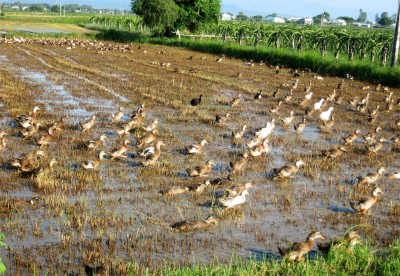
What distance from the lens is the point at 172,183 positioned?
32.0 feet

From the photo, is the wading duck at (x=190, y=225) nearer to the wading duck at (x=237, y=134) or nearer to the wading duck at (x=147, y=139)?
the wading duck at (x=147, y=139)

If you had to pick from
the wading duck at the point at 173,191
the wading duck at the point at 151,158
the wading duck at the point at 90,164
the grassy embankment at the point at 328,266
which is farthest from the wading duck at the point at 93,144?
the grassy embankment at the point at 328,266

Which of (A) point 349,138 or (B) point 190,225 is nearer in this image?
(B) point 190,225

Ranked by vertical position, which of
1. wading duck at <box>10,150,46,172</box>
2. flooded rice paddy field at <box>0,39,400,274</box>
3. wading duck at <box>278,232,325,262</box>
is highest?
wading duck at <box>10,150,46,172</box>

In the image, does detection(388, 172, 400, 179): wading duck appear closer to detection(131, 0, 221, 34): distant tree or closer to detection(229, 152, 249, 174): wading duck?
detection(229, 152, 249, 174): wading duck

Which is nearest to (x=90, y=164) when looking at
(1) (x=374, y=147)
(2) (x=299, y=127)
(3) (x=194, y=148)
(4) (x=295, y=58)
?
(3) (x=194, y=148)

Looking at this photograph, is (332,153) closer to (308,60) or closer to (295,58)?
(308,60)

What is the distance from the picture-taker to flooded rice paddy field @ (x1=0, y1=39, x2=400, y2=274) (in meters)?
7.06

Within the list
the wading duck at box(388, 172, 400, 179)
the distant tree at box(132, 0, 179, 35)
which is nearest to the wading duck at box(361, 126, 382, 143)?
the wading duck at box(388, 172, 400, 179)

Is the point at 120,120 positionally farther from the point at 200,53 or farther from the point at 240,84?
the point at 200,53

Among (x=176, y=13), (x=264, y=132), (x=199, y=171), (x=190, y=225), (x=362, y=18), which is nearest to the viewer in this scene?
(x=190, y=225)

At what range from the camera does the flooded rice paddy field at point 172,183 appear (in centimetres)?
706

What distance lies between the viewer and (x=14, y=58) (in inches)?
1253

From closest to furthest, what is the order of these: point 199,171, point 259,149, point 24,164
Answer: point 24,164
point 199,171
point 259,149
